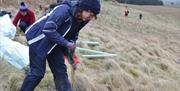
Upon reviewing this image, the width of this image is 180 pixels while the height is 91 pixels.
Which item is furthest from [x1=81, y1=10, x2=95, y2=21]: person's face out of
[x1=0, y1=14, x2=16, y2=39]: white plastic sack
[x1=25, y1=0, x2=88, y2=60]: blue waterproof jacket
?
[x1=0, y1=14, x2=16, y2=39]: white plastic sack

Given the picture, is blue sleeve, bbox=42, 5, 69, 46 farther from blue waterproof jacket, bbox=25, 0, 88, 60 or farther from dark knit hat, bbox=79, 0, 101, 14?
dark knit hat, bbox=79, 0, 101, 14

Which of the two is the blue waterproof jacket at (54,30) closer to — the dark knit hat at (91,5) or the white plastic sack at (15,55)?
the dark knit hat at (91,5)

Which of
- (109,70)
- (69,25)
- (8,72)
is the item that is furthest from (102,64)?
(69,25)

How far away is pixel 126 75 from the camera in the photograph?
8.67 m

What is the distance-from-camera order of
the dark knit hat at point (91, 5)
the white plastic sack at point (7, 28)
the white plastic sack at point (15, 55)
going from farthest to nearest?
the white plastic sack at point (7, 28) < the white plastic sack at point (15, 55) < the dark knit hat at point (91, 5)

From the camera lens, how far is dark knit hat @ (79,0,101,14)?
500 centimetres

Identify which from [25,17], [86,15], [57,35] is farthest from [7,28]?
[86,15]

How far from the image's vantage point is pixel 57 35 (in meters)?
5.09

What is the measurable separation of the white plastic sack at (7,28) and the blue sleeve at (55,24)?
3449 mm

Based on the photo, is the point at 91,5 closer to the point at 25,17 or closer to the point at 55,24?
the point at 55,24

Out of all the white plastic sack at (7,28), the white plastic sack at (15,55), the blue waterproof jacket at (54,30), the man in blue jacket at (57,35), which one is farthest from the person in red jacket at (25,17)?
the blue waterproof jacket at (54,30)

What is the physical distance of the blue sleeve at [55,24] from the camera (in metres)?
5.06

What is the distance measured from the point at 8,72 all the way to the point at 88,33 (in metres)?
6.36

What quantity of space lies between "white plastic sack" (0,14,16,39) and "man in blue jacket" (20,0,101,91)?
2945 millimetres
